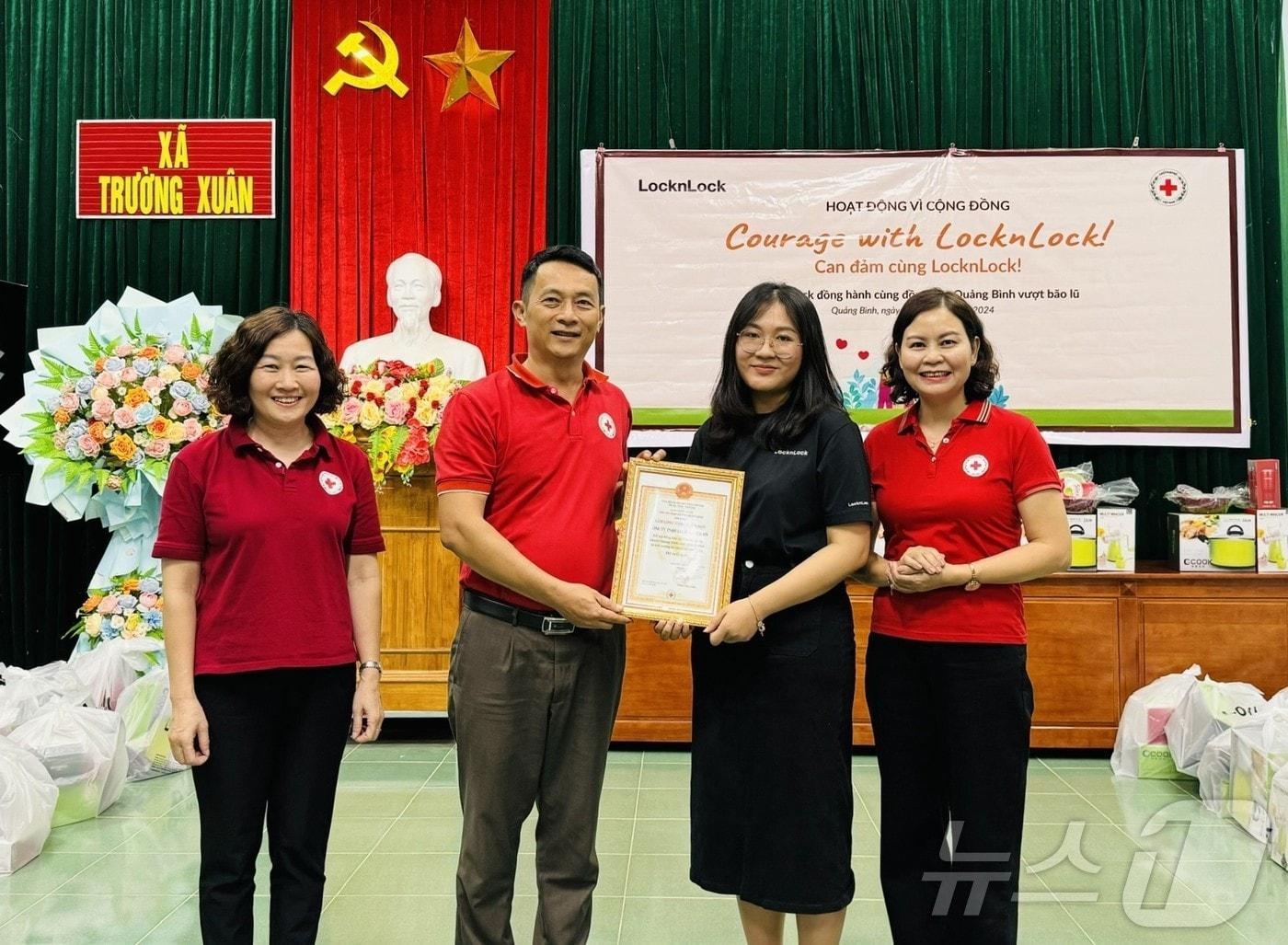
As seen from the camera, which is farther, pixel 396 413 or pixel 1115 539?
pixel 1115 539

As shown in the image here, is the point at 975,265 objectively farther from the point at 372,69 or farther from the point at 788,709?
the point at 788,709

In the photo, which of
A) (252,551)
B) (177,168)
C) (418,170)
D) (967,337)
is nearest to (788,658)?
(967,337)

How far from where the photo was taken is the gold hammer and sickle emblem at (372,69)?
467cm

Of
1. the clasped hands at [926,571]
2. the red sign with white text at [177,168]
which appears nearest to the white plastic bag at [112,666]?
the red sign with white text at [177,168]

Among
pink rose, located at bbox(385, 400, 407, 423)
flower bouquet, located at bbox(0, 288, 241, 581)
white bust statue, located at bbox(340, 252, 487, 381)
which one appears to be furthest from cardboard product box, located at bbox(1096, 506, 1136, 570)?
flower bouquet, located at bbox(0, 288, 241, 581)

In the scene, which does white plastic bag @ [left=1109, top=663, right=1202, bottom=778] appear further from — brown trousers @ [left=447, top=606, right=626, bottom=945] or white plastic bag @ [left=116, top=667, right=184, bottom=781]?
white plastic bag @ [left=116, top=667, right=184, bottom=781]

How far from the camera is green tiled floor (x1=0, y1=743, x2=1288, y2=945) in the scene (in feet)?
8.22

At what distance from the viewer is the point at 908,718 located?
76.5 inches

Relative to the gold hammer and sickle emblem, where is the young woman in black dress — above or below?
below

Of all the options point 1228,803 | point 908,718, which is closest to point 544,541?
point 908,718

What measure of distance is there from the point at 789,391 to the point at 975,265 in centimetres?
286

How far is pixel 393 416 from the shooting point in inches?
154

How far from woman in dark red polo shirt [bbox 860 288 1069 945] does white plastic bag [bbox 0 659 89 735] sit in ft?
9.15

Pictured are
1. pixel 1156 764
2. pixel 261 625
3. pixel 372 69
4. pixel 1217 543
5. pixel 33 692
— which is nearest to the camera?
pixel 261 625
